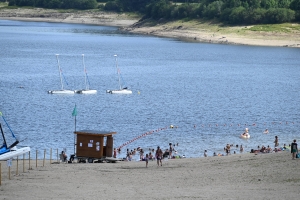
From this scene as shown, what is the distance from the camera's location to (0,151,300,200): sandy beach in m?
30.6

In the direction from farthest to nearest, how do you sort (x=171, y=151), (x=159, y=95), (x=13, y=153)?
1. (x=159, y=95)
2. (x=171, y=151)
3. (x=13, y=153)

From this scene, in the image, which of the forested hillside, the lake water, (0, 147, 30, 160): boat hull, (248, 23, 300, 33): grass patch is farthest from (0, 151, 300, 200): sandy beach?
the forested hillside

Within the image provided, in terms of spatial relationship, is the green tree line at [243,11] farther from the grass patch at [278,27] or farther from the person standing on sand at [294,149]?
the person standing on sand at [294,149]

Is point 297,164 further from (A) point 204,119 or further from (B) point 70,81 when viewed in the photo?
(B) point 70,81

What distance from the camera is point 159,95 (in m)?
82.6

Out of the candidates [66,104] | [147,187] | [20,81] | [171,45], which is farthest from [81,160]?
[171,45]

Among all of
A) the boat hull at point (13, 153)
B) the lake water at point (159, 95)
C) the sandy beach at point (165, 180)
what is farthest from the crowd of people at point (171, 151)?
the boat hull at point (13, 153)

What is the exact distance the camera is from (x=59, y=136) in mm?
53781

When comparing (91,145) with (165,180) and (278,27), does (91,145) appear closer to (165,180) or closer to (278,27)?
→ (165,180)

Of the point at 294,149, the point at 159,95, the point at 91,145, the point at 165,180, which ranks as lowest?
the point at 159,95

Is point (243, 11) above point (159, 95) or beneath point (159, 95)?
above

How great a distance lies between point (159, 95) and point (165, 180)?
4813 centimetres

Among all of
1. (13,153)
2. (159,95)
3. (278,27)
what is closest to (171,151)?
(13,153)

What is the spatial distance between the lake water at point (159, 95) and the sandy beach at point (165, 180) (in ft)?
27.5
